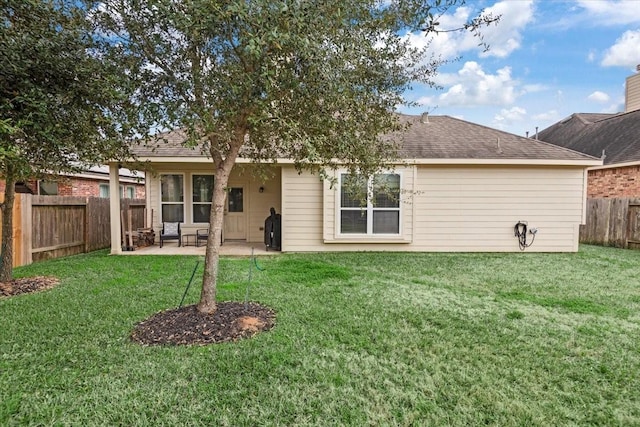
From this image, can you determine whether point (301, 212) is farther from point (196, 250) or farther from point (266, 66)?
point (266, 66)

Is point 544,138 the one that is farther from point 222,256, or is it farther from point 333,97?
point 333,97

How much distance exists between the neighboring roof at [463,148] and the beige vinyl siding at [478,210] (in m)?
0.35

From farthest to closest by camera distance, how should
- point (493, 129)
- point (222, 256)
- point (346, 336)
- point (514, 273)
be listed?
point (493, 129)
point (222, 256)
point (514, 273)
point (346, 336)

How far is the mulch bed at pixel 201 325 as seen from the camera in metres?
3.51

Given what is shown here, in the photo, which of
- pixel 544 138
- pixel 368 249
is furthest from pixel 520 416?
pixel 544 138

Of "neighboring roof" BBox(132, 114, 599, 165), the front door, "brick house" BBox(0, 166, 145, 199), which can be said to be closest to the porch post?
"neighboring roof" BBox(132, 114, 599, 165)

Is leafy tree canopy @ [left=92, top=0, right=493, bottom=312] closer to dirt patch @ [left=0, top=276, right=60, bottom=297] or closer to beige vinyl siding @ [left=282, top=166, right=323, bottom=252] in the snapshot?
dirt patch @ [left=0, top=276, right=60, bottom=297]

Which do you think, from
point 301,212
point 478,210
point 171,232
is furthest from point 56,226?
point 478,210

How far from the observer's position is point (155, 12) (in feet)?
9.50

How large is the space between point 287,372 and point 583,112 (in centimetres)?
2521

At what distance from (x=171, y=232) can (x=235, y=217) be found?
6.36ft

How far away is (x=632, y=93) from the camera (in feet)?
57.3

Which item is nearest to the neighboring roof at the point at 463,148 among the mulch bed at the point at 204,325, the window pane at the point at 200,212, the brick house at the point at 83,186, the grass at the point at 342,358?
the window pane at the point at 200,212

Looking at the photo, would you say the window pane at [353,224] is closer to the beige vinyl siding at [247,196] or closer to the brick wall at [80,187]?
the beige vinyl siding at [247,196]
